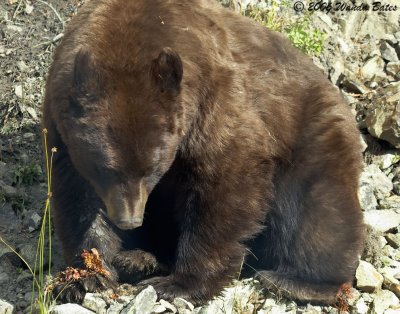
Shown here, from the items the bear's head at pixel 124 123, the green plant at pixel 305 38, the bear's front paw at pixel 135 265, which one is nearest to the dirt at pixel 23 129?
the bear's front paw at pixel 135 265

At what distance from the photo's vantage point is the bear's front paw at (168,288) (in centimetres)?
615

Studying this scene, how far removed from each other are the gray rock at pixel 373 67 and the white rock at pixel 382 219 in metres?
2.26

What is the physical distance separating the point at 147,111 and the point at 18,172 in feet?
8.44

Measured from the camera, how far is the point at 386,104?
8367 mm

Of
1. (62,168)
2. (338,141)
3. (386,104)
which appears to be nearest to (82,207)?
(62,168)

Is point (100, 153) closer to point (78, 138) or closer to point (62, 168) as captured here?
point (78, 138)

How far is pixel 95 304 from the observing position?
19.6 ft

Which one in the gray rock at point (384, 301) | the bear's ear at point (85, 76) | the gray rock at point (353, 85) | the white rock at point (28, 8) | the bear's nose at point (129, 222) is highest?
the bear's ear at point (85, 76)

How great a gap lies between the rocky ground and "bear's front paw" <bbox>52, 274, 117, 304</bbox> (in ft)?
0.28

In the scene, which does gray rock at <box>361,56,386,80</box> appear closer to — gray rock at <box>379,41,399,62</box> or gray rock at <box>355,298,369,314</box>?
gray rock at <box>379,41,399,62</box>

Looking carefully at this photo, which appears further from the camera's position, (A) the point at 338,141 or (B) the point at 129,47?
(A) the point at 338,141

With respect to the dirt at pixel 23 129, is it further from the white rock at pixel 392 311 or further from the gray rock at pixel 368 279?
the white rock at pixel 392 311

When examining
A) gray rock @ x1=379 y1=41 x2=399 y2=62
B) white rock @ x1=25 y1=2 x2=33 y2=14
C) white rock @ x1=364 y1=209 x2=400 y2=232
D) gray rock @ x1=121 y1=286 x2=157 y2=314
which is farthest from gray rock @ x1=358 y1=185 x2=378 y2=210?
white rock @ x1=25 y1=2 x2=33 y2=14

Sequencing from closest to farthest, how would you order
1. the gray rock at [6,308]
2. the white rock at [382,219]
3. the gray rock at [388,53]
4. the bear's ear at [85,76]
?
the bear's ear at [85,76], the gray rock at [6,308], the white rock at [382,219], the gray rock at [388,53]
